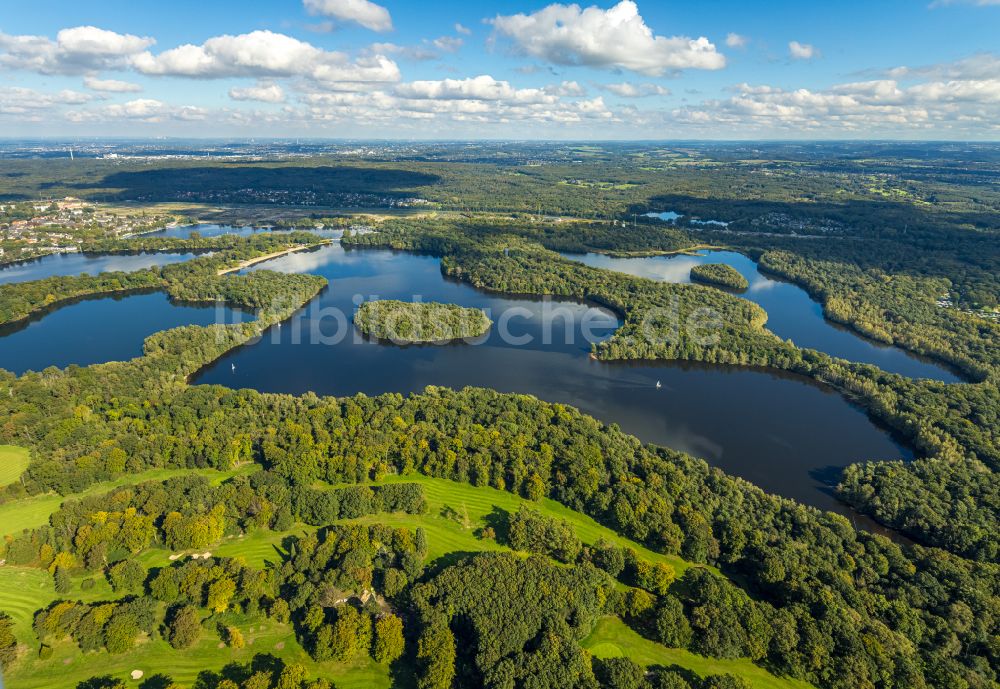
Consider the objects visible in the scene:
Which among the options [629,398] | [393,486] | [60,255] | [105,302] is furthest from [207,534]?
[60,255]

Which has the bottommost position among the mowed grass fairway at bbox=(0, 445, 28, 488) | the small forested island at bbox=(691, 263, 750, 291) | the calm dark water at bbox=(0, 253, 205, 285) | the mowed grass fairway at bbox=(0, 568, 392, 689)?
the mowed grass fairway at bbox=(0, 568, 392, 689)

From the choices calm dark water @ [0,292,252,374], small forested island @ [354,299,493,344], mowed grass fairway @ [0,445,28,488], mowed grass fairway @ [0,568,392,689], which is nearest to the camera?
mowed grass fairway @ [0,568,392,689]

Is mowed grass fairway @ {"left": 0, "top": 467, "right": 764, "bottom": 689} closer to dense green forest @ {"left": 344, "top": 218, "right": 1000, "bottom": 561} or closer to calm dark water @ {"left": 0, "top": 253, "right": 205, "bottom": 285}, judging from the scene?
dense green forest @ {"left": 344, "top": 218, "right": 1000, "bottom": 561}

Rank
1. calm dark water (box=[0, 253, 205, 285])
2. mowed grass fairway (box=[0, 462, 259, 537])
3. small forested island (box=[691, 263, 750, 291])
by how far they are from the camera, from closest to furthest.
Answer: mowed grass fairway (box=[0, 462, 259, 537]), small forested island (box=[691, 263, 750, 291]), calm dark water (box=[0, 253, 205, 285])

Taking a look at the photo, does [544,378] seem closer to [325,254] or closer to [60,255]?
[325,254]

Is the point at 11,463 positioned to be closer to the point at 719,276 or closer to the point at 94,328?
the point at 94,328

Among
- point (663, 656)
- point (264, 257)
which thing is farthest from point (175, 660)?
point (264, 257)

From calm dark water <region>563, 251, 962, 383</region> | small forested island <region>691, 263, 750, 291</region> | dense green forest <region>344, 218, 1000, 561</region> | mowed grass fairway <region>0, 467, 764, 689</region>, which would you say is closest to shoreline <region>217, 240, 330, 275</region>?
dense green forest <region>344, 218, 1000, 561</region>
